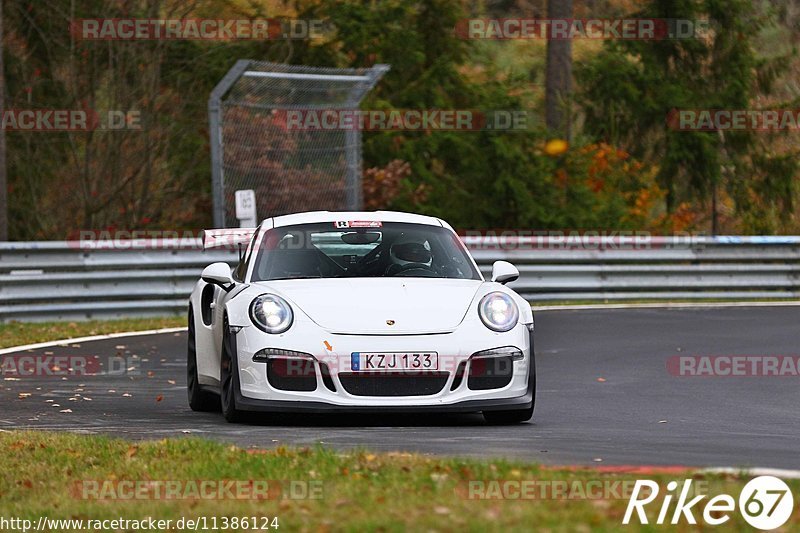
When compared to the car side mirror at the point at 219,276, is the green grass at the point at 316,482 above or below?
below

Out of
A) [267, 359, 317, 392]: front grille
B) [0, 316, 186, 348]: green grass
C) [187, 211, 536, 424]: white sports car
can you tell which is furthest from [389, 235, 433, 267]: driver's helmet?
[0, 316, 186, 348]: green grass

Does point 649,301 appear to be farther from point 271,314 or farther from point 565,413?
point 271,314

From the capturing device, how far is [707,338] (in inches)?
701

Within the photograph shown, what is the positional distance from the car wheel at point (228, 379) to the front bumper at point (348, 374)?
0.22ft

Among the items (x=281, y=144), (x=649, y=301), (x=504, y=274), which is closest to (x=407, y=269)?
(x=504, y=274)

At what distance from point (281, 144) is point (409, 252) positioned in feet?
38.5

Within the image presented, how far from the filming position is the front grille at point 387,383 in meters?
10.0

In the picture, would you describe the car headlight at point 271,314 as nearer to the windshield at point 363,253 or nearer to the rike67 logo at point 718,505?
the windshield at point 363,253

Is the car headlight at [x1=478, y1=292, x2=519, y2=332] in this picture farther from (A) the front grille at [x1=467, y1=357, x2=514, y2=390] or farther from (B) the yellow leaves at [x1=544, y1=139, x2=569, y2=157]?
(B) the yellow leaves at [x1=544, y1=139, x2=569, y2=157]

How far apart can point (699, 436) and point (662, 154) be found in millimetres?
24474

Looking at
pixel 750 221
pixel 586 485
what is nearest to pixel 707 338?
pixel 586 485

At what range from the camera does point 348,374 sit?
10047 millimetres

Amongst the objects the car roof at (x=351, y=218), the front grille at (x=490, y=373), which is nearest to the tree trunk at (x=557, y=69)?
the car roof at (x=351, y=218)

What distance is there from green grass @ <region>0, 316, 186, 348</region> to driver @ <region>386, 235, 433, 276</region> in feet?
22.5
